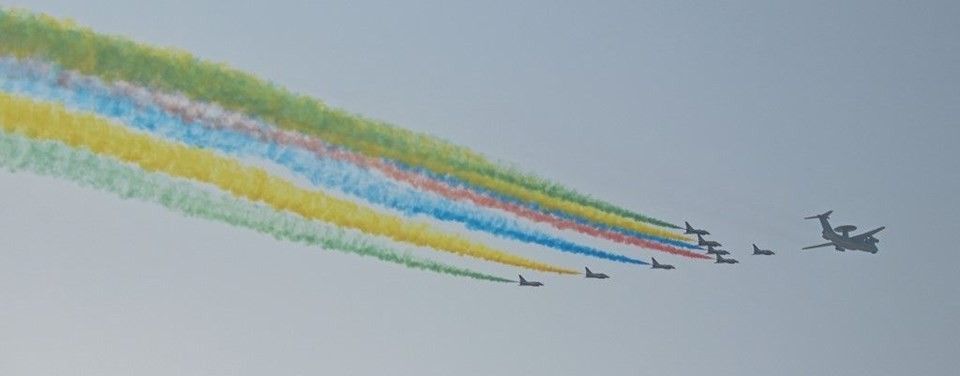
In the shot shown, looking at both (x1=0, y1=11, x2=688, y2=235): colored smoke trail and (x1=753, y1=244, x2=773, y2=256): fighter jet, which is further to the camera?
(x1=753, y1=244, x2=773, y2=256): fighter jet

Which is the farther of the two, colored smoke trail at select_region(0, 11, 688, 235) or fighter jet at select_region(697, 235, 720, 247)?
fighter jet at select_region(697, 235, 720, 247)

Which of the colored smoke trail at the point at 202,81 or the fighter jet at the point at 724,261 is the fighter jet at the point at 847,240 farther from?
the colored smoke trail at the point at 202,81

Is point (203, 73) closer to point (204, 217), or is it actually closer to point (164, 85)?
point (164, 85)

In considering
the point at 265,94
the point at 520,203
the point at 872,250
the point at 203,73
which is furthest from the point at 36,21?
the point at 872,250

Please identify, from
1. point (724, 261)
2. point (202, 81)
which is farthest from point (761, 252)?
point (202, 81)

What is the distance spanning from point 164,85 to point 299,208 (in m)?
5.48

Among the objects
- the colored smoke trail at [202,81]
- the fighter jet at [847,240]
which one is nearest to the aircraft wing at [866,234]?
the fighter jet at [847,240]

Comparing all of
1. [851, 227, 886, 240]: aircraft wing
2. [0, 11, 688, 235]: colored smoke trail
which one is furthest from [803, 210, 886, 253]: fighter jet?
[0, 11, 688, 235]: colored smoke trail

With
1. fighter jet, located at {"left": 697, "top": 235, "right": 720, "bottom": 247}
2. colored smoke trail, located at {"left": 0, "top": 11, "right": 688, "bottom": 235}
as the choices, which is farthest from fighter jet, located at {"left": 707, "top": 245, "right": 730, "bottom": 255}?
colored smoke trail, located at {"left": 0, "top": 11, "right": 688, "bottom": 235}

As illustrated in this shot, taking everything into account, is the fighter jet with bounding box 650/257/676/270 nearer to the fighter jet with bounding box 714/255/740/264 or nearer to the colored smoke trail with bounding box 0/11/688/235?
the fighter jet with bounding box 714/255/740/264

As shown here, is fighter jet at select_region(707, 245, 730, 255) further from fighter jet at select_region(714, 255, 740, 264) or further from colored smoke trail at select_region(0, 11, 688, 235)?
colored smoke trail at select_region(0, 11, 688, 235)

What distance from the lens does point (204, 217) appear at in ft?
78.1

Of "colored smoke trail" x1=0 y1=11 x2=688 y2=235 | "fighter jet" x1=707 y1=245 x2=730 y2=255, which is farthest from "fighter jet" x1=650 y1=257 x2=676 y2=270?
"colored smoke trail" x1=0 y1=11 x2=688 y2=235

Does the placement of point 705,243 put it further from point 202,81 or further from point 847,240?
point 202,81
